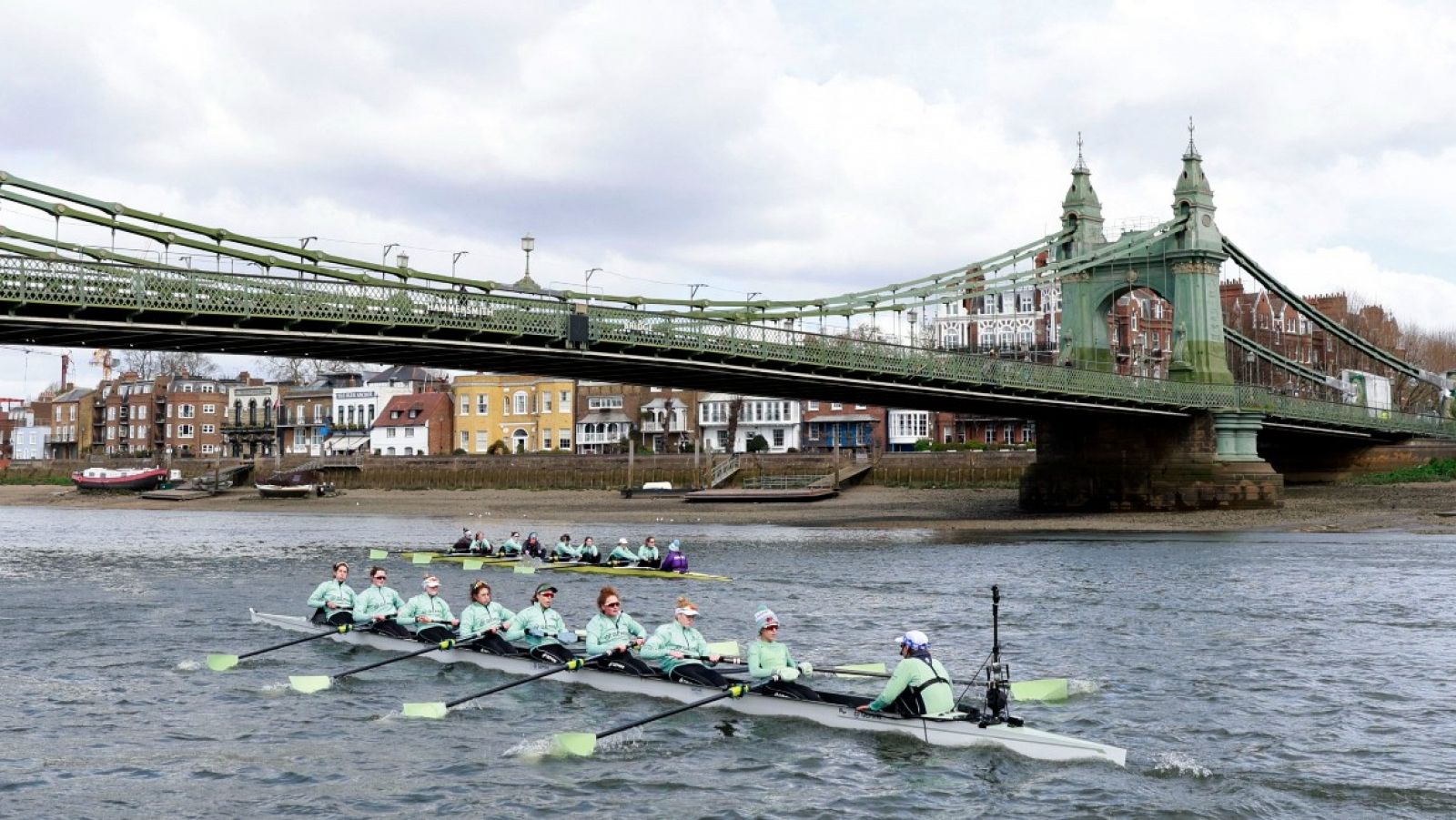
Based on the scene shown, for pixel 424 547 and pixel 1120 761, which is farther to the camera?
pixel 424 547

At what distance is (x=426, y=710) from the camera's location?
63.1 ft

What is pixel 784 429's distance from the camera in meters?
109

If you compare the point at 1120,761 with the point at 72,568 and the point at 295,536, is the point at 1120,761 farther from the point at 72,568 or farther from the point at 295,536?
the point at 295,536

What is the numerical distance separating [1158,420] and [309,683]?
162ft

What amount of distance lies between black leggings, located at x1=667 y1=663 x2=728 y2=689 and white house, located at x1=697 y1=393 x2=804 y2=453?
87333 millimetres

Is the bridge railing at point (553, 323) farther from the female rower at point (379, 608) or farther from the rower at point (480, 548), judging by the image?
the female rower at point (379, 608)

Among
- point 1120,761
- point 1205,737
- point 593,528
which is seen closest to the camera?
point 1120,761

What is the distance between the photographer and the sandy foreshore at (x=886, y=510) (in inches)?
2189

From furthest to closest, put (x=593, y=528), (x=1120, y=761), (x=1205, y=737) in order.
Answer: (x=593, y=528), (x=1205, y=737), (x=1120, y=761)

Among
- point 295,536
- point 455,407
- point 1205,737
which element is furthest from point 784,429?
point 1205,737

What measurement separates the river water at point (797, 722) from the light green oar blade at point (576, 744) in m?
0.16

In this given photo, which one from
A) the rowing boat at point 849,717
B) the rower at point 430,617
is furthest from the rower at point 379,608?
the rowing boat at point 849,717

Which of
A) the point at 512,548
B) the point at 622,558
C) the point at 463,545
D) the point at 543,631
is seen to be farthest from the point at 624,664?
the point at 463,545

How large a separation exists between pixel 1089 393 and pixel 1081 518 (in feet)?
20.5
